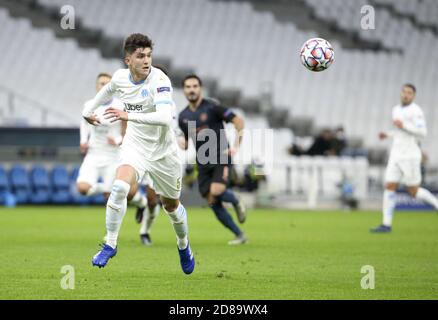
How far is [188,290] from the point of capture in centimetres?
766

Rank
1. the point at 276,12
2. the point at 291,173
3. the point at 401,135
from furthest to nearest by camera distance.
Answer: the point at 276,12 → the point at 291,173 → the point at 401,135

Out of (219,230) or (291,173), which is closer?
(219,230)

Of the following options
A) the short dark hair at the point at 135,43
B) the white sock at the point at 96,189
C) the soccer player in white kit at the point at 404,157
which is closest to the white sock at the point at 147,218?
the white sock at the point at 96,189

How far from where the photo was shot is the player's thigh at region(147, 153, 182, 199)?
28.4 ft

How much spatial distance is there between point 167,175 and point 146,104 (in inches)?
29.7

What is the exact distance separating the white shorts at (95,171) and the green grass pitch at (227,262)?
35.7 inches

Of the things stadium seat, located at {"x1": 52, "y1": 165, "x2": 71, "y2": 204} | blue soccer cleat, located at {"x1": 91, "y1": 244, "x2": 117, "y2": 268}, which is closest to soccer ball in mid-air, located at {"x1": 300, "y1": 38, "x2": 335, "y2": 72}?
blue soccer cleat, located at {"x1": 91, "y1": 244, "x2": 117, "y2": 268}

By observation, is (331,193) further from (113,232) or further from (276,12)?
(113,232)


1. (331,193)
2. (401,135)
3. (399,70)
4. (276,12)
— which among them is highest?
(276,12)

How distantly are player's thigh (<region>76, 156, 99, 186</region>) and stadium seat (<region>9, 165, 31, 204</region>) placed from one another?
35.7 ft

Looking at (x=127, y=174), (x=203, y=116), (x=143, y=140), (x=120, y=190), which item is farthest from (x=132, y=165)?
(x=203, y=116)

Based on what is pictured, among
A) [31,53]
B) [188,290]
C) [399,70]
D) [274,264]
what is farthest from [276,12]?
[188,290]

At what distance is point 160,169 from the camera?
8664 mm

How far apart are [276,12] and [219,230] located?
18.2 metres
